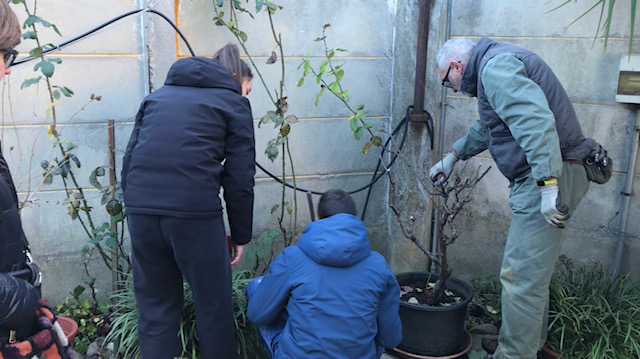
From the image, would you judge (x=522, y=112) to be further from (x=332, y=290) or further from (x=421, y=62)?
(x=421, y=62)

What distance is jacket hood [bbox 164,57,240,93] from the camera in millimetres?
2555

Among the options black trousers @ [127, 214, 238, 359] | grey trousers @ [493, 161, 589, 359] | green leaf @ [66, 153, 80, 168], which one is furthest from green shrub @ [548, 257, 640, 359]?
green leaf @ [66, 153, 80, 168]

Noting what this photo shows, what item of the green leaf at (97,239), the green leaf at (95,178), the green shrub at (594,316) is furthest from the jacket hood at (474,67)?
the green leaf at (97,239)

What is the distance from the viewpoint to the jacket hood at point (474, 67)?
9.36ft

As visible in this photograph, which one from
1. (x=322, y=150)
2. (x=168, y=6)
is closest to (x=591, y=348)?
(x=322, y=150)

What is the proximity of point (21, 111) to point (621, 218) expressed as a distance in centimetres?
386

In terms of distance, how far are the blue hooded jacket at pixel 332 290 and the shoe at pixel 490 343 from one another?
134 centimetres

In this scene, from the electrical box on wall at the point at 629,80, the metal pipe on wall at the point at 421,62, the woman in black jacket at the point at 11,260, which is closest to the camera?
the woman in black jacket at the point at 11,260

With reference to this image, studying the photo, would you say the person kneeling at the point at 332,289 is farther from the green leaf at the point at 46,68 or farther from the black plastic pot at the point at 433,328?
the green leaf at the point at 46,68

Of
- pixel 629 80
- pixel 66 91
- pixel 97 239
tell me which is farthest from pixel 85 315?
pixel 629 80

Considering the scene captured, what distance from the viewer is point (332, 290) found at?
2232 millimetres

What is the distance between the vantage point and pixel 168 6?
3523 mm

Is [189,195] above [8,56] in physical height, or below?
below

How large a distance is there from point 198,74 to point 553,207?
5.77 ft
